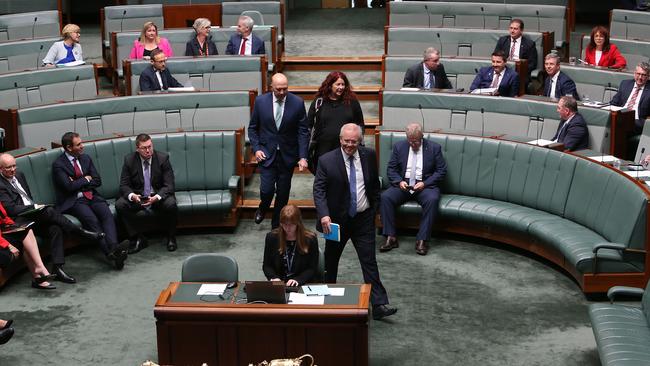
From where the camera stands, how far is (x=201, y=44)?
1219cm

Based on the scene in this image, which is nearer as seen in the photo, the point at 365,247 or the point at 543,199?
the point at 365,247

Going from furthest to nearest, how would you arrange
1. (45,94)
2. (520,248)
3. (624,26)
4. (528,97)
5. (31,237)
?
(624,26)
(45,94)
(528,97)
(520,248)
(31,237)

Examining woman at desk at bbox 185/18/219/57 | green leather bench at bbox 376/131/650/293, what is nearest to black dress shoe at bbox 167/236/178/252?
green leather bench at bbox 376/131/650/293

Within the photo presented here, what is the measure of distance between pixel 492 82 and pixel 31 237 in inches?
191

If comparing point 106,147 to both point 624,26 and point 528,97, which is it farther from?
point 624,26

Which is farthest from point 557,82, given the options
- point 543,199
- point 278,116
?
point 278,116

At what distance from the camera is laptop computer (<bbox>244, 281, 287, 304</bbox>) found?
653 cm

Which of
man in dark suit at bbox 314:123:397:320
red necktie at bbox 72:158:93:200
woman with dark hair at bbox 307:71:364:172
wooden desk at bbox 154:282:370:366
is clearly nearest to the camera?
wooden desk at bbox 154:282:370:366

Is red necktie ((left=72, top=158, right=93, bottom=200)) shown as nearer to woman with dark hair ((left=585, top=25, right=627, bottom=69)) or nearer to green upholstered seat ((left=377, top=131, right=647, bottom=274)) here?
green upholstered seat ((left=377, top=131, right=647, bottom=274))

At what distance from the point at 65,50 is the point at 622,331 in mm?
7579

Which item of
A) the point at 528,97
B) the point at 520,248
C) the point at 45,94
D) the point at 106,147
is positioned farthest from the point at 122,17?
the point at 520,248

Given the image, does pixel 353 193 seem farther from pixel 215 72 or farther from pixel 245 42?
pixel 245 42

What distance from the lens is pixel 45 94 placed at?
1151 cm

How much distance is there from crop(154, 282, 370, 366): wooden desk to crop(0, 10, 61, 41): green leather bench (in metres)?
8.17
